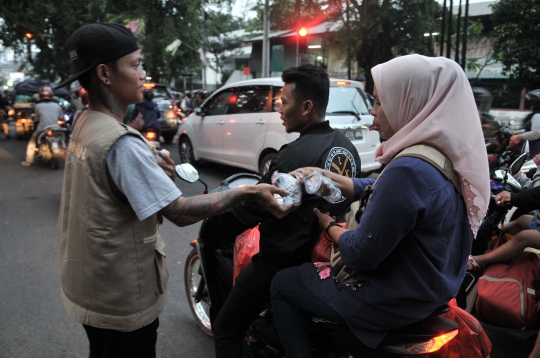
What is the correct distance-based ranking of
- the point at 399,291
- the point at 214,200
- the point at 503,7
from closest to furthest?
1. the point at 399,291
2. the point at 214,200
3. the point at 503,7

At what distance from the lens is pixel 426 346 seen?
5.36 ft

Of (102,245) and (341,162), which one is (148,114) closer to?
(341,162)

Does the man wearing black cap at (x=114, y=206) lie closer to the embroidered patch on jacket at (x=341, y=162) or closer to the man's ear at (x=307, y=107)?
the embroidered patch on jacket at (x=341, y=162)

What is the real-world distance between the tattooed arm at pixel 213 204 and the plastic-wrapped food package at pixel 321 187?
12 centimetres

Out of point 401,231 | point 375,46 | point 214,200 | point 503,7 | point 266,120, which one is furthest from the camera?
point 375,46

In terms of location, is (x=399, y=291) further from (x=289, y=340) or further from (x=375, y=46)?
(x=375, y=46)

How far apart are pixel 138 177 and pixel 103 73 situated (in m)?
0.44

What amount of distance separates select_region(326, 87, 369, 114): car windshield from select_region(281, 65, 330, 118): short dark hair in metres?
4.73

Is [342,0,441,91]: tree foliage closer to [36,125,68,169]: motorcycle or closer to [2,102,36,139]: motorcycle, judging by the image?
[36,125,68,169]: motorcycle

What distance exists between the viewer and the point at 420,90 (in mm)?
1511

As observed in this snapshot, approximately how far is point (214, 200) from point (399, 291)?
0.77 meters

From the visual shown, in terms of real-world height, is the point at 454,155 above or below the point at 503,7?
below

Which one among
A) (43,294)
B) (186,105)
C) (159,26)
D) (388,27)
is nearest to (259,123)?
(43,294)

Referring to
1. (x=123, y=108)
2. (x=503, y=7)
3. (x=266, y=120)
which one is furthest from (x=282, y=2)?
(x=123, y=108)
